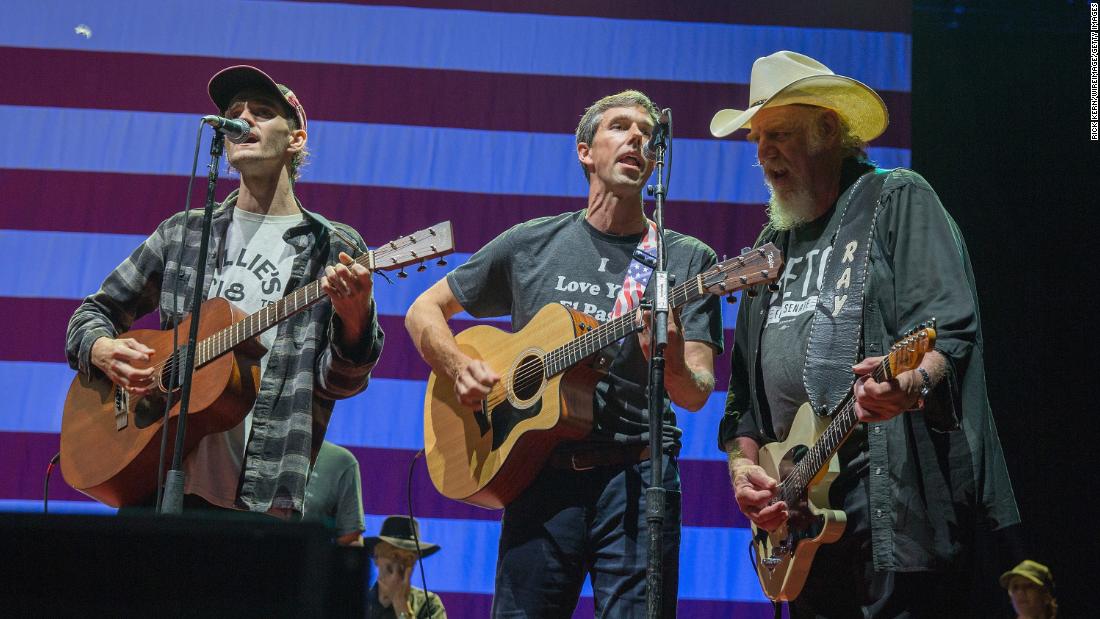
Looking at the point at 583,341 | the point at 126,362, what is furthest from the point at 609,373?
the point at 126,362

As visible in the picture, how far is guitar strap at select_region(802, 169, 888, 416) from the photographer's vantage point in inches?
114

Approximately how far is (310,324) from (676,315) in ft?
4.60

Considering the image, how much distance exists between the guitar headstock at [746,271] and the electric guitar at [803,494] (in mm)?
392

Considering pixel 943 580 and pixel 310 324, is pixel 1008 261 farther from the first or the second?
pixel 310 324

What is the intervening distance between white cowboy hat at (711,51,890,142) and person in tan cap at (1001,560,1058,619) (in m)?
2.52

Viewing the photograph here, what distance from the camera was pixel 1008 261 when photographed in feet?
16.1

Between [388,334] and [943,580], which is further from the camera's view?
[388,334]

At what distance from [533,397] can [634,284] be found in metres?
0.51

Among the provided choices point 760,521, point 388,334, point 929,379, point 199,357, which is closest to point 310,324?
point 199,357

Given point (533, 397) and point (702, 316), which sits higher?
point (702, 316)

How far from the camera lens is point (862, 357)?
2895 millimetres

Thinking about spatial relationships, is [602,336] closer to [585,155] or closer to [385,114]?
[585,155]

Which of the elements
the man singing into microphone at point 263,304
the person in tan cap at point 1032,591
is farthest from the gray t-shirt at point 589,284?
the person in tan cap at point 1032,591

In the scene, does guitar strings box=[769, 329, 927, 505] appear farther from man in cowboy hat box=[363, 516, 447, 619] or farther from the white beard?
man in cowboy hat box=[363, 516, 447, 619]
